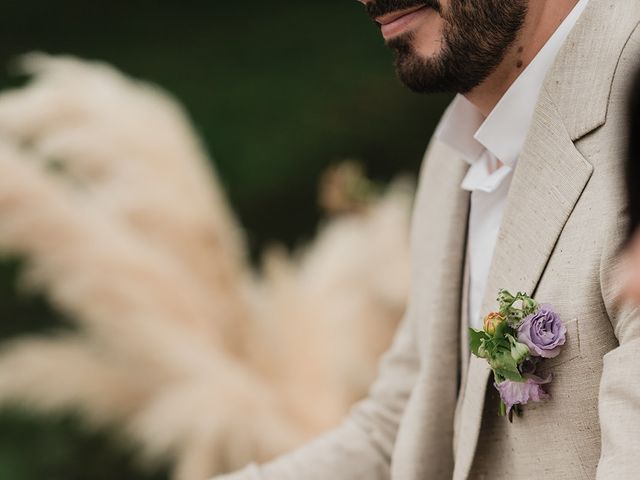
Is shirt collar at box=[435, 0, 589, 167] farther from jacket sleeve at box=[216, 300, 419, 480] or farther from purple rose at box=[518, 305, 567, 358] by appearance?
jacket sleeve at box=[216, 300, 419, 480]

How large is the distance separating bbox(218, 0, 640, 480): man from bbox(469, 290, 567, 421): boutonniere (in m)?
0.01

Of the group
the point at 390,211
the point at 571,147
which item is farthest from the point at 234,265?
the point at 571,147

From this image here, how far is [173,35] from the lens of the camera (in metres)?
2.22

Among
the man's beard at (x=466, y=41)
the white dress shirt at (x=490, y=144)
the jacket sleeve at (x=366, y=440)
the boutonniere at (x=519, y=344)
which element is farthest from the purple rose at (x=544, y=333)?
the jacket sleeve at (x=366, y=440)

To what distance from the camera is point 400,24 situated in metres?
1.02

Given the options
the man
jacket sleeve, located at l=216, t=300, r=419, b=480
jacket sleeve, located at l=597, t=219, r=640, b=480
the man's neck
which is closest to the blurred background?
jacket sleeve, located at l=216, t=300, r=419, b=480

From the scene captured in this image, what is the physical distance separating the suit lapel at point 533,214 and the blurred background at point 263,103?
3.07ft

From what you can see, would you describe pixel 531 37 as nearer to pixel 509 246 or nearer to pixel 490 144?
pixel 490 144

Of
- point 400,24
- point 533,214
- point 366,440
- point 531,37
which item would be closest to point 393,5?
point 400,24

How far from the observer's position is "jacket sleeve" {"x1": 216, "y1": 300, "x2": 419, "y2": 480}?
1.17 m

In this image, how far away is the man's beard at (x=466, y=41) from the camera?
38.7 inches

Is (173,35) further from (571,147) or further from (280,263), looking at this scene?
(571,147)

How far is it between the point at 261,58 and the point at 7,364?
986 millimetres

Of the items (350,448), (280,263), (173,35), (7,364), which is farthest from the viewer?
(173,35)
